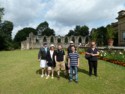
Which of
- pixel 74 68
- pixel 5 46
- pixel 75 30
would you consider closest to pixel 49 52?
pixel 74 68

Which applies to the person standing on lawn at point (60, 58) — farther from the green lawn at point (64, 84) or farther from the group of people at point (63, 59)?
the green lawn at point (64, 84)

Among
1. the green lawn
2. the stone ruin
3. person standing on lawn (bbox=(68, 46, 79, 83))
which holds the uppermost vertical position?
the stone ruin

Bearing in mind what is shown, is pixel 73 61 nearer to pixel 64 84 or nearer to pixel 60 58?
pixel 60 58

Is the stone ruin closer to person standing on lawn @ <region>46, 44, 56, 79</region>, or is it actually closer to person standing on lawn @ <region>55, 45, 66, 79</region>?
person standing on lawn @ <region>46, 44, 56, 79</region>

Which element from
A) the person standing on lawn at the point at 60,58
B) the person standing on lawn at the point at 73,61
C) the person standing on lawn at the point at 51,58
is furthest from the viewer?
the person standing on lawn at the point at 51,58

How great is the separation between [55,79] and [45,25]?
101m

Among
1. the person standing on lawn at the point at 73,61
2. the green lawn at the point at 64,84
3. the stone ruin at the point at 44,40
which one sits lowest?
the green lawn at the point at 64,84

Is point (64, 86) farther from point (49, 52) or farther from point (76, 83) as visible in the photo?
point (49, 52)

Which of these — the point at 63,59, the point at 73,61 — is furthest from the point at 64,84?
the point at 63,59

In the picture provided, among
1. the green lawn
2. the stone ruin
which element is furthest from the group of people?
the stone ruin

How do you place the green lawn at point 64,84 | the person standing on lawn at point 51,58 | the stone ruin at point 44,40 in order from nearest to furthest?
the green lawn at point 64,84, the person standing on lawn at point 51,58, the stone ruin at point 44,40

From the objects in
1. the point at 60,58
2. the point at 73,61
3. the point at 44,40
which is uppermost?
the point at 44,40

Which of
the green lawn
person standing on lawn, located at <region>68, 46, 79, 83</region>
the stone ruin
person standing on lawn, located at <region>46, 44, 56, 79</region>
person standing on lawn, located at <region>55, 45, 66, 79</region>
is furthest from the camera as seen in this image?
the stone ruin

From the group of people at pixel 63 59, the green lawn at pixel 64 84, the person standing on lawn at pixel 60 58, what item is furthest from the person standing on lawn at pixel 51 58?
the green lawn at pixel 64 84
